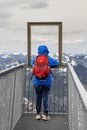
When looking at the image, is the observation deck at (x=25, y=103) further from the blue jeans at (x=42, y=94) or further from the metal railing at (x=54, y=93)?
the blue jeans at (x=42, y=94)

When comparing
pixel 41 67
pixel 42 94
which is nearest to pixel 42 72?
pixel 41 67

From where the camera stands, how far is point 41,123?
882cm

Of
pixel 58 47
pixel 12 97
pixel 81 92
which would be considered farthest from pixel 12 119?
pixel 81 92

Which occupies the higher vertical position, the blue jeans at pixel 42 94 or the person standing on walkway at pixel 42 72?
the person standing on walkway at pixel 42 72

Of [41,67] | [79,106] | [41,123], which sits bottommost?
[41,123]

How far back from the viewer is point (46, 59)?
8328 millimetres

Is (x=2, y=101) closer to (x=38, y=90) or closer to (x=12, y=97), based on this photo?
(x=12, y=97)

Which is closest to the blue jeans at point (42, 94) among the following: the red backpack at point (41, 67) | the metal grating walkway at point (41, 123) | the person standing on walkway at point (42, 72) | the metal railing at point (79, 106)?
the person standing on walkway at point (42, 72)

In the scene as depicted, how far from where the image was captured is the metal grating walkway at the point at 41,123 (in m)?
8.51

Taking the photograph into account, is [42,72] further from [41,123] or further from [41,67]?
[41,123]

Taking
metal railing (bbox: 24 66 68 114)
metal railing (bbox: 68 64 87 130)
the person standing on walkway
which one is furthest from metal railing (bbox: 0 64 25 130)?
metal railing (bbox: 68 64 87 130)

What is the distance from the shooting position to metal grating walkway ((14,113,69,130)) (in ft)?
27.9

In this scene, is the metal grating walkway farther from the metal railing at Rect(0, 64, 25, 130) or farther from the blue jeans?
the blue jeans

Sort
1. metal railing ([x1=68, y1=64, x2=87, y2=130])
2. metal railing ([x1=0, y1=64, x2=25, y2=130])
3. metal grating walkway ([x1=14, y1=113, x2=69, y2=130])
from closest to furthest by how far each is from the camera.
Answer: metal railing ([x1=68, y1=64, x2=87, y2=130]) < metal railing ([x1=0, y1=64, x2=25, y2=130]) < metal grating walkway ([x1=14, y1=113, x2=69, y2=130])
